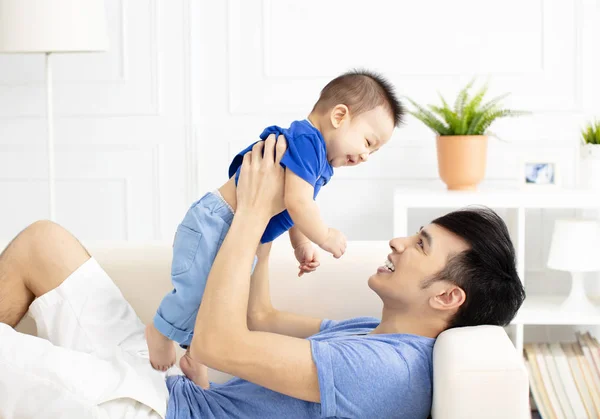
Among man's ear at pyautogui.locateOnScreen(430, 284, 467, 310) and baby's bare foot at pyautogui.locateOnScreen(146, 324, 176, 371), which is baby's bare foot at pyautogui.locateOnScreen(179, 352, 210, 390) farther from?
man's ear at pyautogui.locateOnScreen(430, 284, 467, 310)

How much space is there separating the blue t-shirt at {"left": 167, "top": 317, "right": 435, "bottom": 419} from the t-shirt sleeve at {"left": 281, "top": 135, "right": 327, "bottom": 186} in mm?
341

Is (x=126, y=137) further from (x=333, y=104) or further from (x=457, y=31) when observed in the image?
(x=333, y=104)

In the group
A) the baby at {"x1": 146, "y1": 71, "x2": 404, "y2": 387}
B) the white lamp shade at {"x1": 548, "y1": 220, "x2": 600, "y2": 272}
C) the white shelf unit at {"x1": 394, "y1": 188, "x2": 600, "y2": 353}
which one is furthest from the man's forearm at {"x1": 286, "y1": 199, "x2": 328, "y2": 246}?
the white lamp shade at {"x1": 548, "y1": 220, "x2": 600, "y2": 272}

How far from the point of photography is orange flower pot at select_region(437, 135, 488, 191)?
2.96 meters

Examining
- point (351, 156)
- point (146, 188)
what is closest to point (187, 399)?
point (351, 156)

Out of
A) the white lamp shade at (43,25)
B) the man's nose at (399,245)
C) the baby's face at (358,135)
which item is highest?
the white lamp shade at (43,25)

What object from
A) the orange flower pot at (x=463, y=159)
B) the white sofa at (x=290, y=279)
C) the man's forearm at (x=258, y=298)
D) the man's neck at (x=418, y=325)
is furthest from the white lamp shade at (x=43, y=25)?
the man's neck at (x=418, y=325)

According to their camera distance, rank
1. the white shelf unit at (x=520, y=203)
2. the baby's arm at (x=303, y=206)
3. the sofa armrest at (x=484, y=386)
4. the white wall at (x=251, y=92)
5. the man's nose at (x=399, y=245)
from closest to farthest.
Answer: the sofa armrest at (x=484, y=386) → the baby's arm at (x=303, y=206) → the man's nose at (x=399, y=245) → the white shelf unit at (x=520, y=203) → the white wall at (x=251, y=92)

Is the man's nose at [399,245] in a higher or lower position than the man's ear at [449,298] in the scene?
higher

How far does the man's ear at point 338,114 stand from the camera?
5.39 ft

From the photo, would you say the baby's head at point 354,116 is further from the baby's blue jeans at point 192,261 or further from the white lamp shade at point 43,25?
the white lamp shade at point 43,25

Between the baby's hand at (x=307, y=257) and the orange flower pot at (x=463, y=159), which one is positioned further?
the orange flower pot at (x=463, y=159)

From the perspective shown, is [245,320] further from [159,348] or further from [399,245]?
[399,245]

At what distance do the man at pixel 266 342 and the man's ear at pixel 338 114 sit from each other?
15 cm
